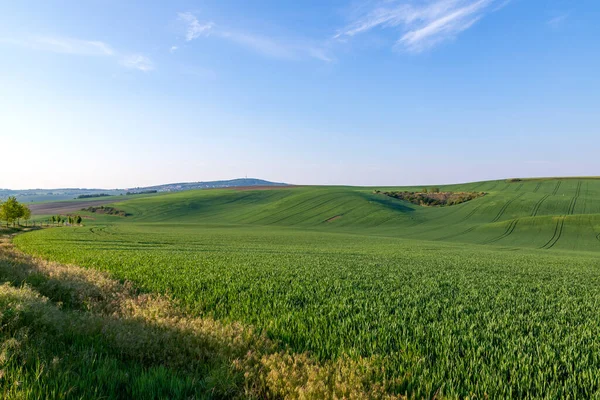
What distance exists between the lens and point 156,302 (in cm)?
833

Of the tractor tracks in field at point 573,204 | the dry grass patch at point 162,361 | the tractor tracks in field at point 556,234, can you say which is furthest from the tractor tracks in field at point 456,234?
the dry grass patch at point 162,361

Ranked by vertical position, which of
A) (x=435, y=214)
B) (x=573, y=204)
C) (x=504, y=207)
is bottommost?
(x=435, y=214)

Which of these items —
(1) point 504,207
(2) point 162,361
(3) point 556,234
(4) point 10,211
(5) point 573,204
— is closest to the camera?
(2) point 162,361

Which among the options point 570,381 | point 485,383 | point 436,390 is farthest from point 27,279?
point 570,381

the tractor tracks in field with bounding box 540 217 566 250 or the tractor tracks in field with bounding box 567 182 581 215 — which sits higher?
the tractor tracks in field with bounding box 567 182 581 215

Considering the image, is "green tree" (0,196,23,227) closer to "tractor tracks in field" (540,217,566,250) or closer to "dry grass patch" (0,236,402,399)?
"dry grass patch" (0,236,402,399)

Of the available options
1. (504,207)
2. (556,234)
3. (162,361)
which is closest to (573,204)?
(504,207)

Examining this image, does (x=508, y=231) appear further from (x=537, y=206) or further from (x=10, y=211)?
(x=10, y=211)

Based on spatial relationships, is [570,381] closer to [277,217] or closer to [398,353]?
[398,353]

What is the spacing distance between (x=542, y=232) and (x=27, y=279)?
73.5 m

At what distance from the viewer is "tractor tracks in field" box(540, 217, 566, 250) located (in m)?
51.2

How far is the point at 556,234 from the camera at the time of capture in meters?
58.0

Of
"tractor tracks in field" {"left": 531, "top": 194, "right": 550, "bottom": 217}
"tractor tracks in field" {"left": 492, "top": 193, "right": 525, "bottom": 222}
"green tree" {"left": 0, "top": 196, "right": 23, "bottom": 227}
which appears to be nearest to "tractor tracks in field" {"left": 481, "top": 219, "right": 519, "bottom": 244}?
"tractor tracks in field" {"left": 492, "top": 193, "right": 525, "bottom": 222}

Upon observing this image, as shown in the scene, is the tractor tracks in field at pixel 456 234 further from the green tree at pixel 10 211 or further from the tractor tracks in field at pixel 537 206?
the green tree at pixel 10 211
